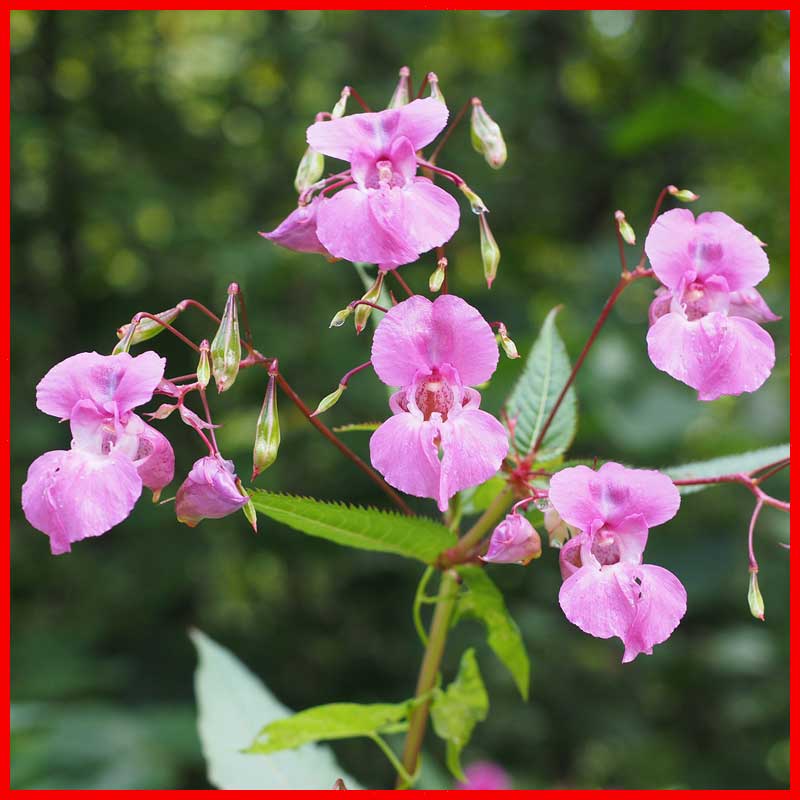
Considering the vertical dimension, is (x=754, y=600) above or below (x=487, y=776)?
above

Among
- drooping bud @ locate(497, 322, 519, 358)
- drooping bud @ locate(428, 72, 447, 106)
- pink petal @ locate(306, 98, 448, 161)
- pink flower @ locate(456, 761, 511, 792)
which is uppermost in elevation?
drooping bud @ locate(428, 72, 447, 106)

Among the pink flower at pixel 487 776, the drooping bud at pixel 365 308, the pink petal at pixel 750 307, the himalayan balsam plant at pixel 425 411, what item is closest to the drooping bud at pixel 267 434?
the himalayan balsam plant at pixel 425 411

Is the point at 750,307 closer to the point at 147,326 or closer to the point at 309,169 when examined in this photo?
the point at 309,169

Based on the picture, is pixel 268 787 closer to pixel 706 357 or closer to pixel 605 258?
pixel 706 357

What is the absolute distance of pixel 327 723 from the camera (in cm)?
112

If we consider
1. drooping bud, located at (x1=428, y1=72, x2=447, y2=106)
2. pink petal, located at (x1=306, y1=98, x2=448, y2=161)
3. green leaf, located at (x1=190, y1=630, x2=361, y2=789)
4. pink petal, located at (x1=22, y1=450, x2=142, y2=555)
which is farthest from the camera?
green leaf, located at (x1=190, y1=630, x2=361, y2=789)

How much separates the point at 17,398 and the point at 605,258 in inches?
90.2

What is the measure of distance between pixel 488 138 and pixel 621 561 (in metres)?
0.54

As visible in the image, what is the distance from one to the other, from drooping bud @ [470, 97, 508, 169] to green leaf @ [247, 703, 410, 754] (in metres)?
0.66

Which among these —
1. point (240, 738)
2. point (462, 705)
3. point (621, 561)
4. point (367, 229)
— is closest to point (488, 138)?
point (367, 229)

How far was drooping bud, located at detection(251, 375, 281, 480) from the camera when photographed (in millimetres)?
924

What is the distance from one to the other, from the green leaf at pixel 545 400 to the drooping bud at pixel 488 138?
230 mm

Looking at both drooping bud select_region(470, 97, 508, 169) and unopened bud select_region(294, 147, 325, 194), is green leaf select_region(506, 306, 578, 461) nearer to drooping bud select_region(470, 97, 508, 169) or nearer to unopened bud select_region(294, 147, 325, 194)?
drooping bud select_region(470, 97, 508, 169)

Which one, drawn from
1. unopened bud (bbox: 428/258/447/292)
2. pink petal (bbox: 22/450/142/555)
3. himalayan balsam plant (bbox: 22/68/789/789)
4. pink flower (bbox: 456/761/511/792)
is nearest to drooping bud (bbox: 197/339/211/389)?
himalayan balsam plant (bbox: 22/68/789/789)
